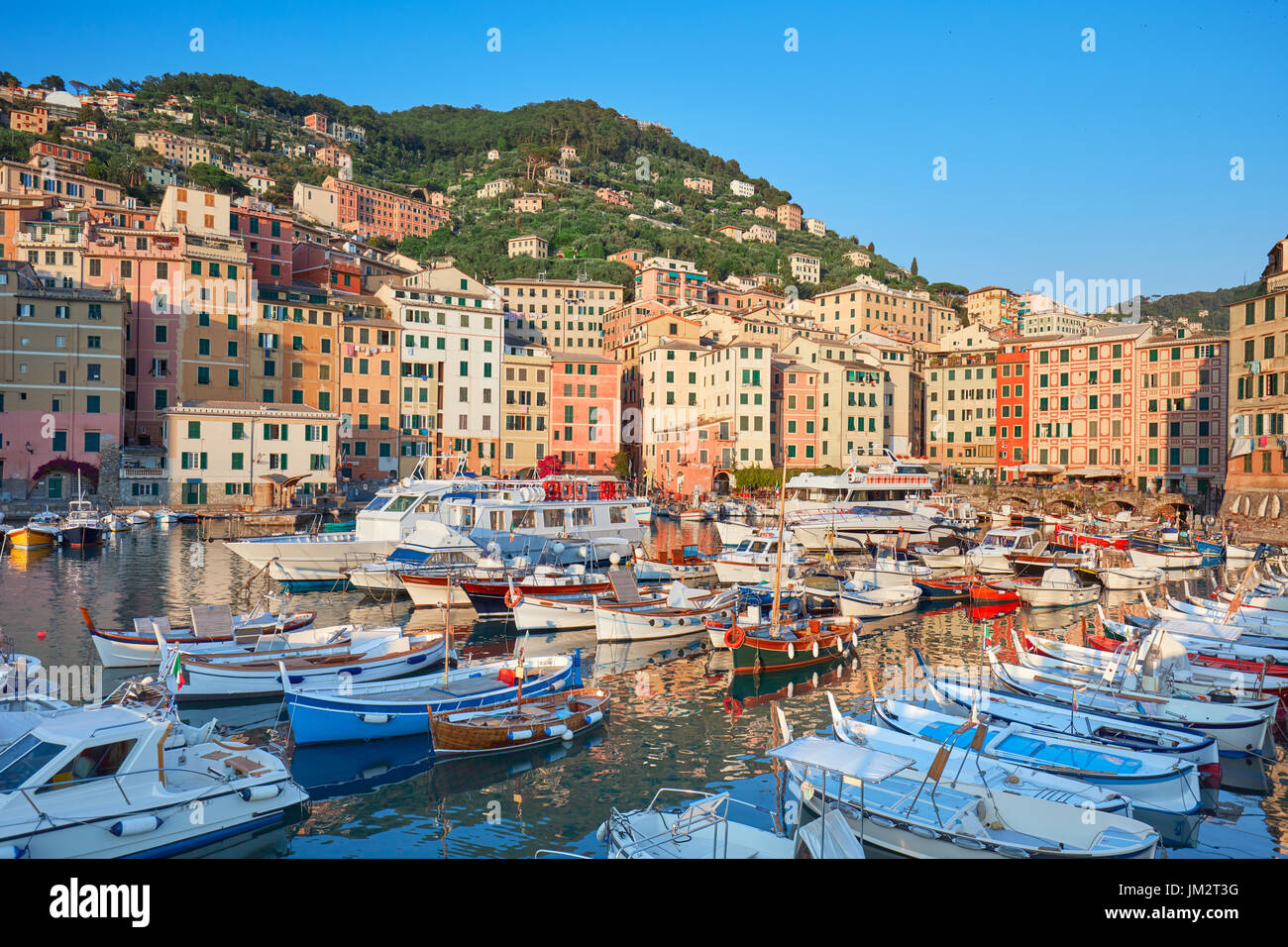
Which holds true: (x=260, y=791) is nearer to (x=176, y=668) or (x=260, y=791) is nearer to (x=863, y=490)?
(x=176, y=668)

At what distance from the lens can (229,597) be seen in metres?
30.7

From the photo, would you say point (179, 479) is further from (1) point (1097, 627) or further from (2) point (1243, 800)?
(2) point (1243, 800)

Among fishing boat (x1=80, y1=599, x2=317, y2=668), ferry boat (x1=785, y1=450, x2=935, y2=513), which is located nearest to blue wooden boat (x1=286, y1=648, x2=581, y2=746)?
fishing boat (x1=80, y1=599, x2=317, y2=668)

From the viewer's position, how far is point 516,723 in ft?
51.9

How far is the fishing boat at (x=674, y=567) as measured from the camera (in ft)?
111

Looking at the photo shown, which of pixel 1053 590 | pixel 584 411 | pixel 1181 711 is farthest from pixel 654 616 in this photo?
pixel 584 411

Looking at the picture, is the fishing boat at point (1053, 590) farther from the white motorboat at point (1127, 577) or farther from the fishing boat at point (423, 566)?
the fishing boat at point (423, 566)

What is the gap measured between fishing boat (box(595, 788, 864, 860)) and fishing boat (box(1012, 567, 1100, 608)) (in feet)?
82.5

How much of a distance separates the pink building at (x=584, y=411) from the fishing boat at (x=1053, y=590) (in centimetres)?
4635

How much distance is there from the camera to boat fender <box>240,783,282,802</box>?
1212cm

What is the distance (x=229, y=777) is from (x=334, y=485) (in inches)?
2062

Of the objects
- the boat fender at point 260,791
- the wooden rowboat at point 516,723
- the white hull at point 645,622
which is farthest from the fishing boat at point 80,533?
the boat fender at point 260,791

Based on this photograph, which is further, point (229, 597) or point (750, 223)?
point (750, 223)

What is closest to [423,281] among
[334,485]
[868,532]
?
[334,485]
